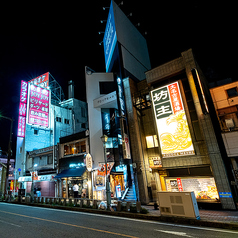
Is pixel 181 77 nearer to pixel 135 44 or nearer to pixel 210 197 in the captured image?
pixel 210 197

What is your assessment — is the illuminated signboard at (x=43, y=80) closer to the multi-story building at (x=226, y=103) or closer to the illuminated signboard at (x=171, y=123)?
the illuminated signboard at (x=171, y=123)

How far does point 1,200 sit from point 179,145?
84.3ft

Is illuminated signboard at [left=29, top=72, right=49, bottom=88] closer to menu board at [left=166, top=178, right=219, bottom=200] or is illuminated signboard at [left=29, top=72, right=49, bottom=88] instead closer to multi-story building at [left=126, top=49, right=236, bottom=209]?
multi-story building at [left=126, top=49, right=236, bottom=209]

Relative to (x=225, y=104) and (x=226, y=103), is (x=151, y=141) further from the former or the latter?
(x=226, y=103)

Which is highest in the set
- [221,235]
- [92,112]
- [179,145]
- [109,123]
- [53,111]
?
[53,111]

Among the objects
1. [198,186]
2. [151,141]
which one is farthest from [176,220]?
[151,141]

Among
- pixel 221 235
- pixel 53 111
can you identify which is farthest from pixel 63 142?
pixel 221 235

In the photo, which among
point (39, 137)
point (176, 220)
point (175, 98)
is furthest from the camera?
point (39, 137)

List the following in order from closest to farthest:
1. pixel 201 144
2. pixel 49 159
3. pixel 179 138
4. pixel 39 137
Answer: pixel 201 144 → pixel 179 138 → pixel 49 159 → pixel 39 137

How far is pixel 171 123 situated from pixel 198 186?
222 inches

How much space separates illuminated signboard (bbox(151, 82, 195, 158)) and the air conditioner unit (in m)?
5.10

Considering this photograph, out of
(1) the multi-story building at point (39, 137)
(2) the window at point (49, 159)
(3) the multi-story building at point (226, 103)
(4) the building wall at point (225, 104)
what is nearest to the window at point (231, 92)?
(3) the multi-story building at point (226, 103)

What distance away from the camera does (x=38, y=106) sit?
95.8ft

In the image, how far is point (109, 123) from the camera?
963 inches
